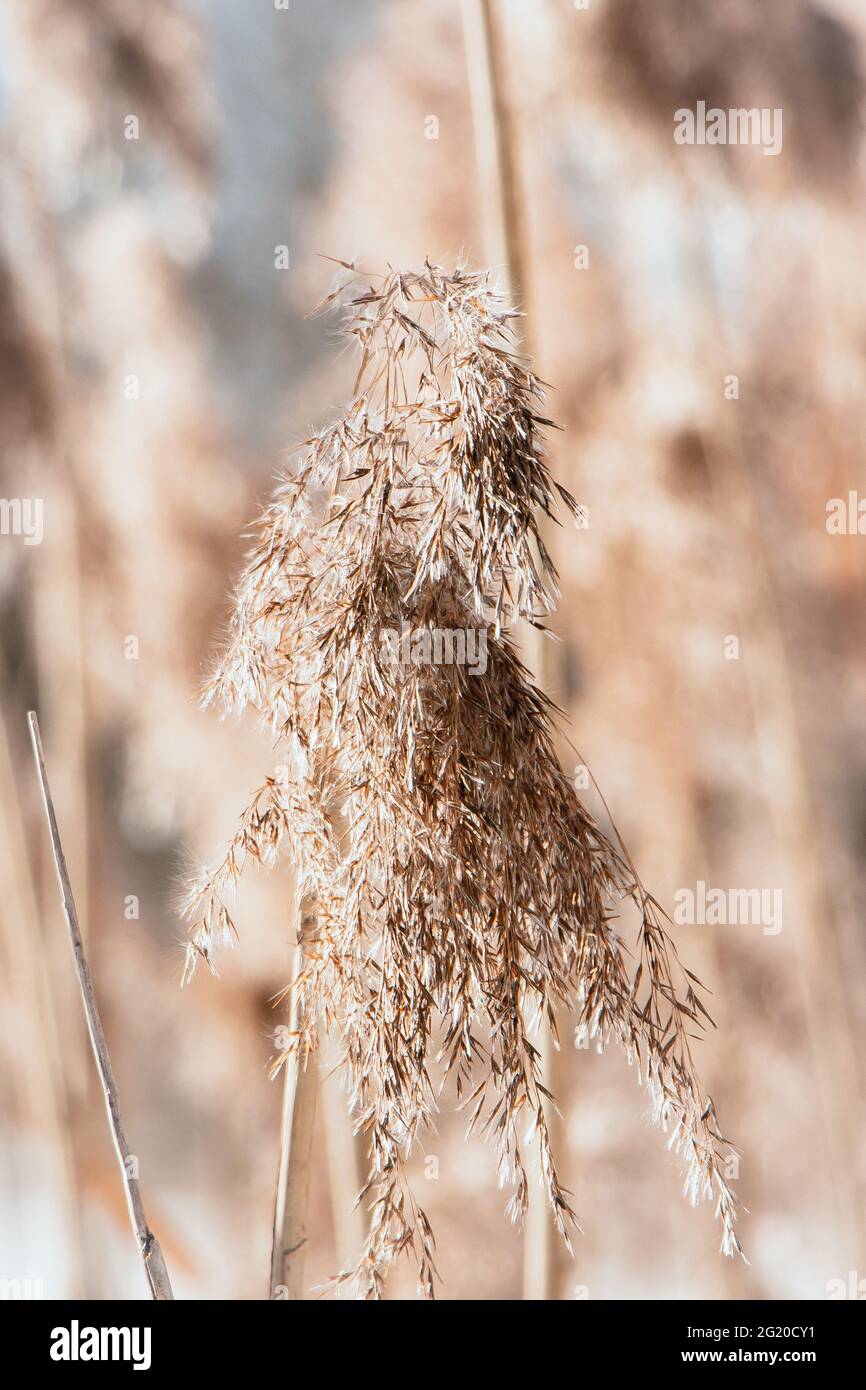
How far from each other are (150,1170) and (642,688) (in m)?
1.41

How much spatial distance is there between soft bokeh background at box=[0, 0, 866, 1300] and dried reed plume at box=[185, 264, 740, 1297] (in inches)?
22.6

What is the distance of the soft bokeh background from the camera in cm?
190

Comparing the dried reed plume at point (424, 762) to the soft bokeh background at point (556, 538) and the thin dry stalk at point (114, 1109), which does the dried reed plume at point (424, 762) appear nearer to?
the thin dry stalk at point (114, 1109)

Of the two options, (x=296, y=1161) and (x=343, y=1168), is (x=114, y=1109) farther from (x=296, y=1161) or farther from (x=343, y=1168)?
(x=343, y=1168)

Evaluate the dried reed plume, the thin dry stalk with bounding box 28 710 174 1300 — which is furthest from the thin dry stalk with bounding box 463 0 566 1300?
the thin dry stalk with bounding box 28 710 174 1300

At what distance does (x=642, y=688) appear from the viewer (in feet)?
6.38

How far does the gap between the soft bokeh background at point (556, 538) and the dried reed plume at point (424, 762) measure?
574 mm

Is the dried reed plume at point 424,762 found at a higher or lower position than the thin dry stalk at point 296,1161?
higher

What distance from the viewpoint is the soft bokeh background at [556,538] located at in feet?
6.25

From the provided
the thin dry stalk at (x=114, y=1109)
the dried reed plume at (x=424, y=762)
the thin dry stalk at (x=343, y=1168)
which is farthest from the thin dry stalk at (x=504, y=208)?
the thin dry stalk at (x=114, y=1109)

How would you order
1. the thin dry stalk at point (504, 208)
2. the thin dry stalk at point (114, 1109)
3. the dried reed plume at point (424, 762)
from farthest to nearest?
the thin dry stalk at point (504, 208) → the thin dry stalk at point (114, 1109) → the dried reed plume at point (424, 762)

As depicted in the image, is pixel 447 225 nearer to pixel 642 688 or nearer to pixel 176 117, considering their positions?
pixel 176 117

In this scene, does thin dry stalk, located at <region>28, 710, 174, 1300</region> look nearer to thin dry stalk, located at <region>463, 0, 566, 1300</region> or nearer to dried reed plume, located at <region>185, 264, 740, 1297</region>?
dried reed plume, located at <region>185, 264, 740, 1297</region>
